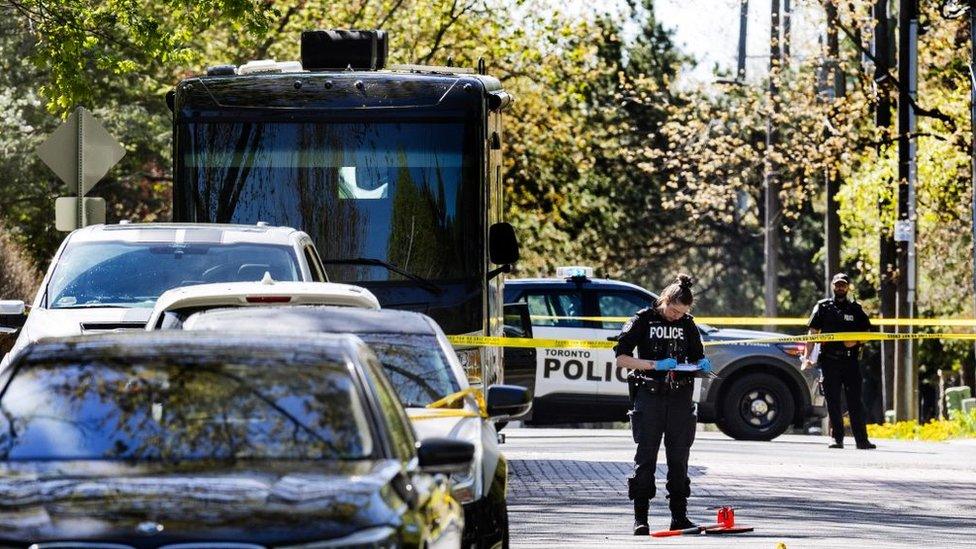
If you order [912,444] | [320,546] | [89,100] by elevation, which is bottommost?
[912,444]

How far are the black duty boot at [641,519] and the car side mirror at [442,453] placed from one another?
19.1 feet

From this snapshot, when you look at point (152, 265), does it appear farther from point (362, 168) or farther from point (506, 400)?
point (506, 400)

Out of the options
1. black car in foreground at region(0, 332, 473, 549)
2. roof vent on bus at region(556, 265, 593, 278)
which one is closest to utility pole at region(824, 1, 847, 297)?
roof vent on bus at region(556, 265, 593, 278)

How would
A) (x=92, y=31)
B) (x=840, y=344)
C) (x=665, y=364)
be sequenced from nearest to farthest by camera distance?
(x=665, y=364)
(x=840, y=344)
(x=92, y=31)

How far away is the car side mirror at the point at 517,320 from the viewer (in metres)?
21.2

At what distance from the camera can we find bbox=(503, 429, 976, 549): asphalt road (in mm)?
13062

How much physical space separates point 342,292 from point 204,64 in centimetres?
2882

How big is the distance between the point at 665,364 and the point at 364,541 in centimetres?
685

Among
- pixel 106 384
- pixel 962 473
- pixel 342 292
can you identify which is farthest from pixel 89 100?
pixel 106 384

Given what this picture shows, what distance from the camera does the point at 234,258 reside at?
13992 millimetres

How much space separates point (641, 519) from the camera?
519 inches

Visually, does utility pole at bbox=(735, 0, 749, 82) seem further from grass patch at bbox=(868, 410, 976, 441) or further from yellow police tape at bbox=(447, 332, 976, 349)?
yellow police tape at bbox=(447, 332, 976, 349)

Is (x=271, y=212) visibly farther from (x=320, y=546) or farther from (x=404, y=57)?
(x=404, y=57)

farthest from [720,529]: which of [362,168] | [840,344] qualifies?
[840,344]
